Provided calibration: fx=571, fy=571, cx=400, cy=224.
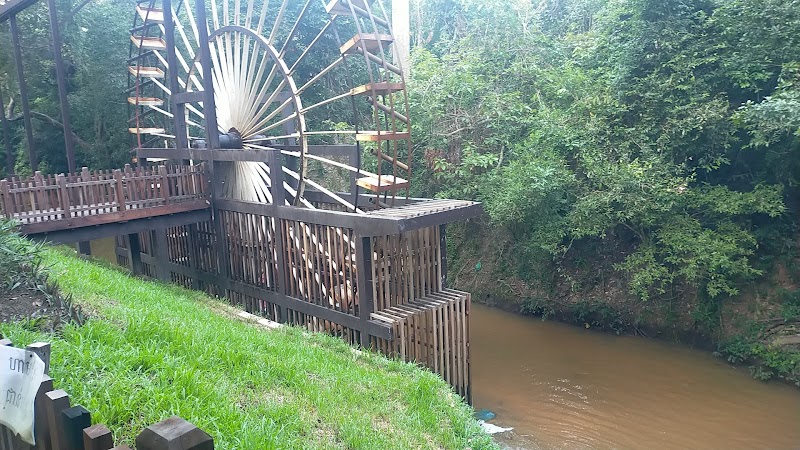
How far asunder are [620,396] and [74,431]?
8032mm

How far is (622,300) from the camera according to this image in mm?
10945

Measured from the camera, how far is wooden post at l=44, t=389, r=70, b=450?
1.99m

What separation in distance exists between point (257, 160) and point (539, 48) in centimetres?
771

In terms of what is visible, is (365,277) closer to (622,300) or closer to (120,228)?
(120,228)

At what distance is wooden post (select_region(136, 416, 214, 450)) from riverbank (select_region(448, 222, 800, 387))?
9.34m

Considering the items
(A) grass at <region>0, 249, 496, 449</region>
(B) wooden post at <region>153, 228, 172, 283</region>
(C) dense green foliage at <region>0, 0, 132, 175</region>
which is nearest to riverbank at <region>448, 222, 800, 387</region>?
(A) grass at <region>0, 249, 496, 449</region>

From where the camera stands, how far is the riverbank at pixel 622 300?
9.08m

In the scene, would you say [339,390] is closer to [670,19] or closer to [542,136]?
[542,136]

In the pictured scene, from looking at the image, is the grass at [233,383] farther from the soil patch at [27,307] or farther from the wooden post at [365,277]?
the wooden post at [365,277]

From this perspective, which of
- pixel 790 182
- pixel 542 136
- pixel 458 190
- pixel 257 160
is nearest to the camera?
pixel 257 160

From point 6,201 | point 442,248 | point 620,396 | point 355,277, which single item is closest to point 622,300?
point 620,396

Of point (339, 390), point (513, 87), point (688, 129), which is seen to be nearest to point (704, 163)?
point (688, 129)

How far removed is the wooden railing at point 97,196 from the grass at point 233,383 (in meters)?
1.98

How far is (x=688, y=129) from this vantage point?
9.32 m
